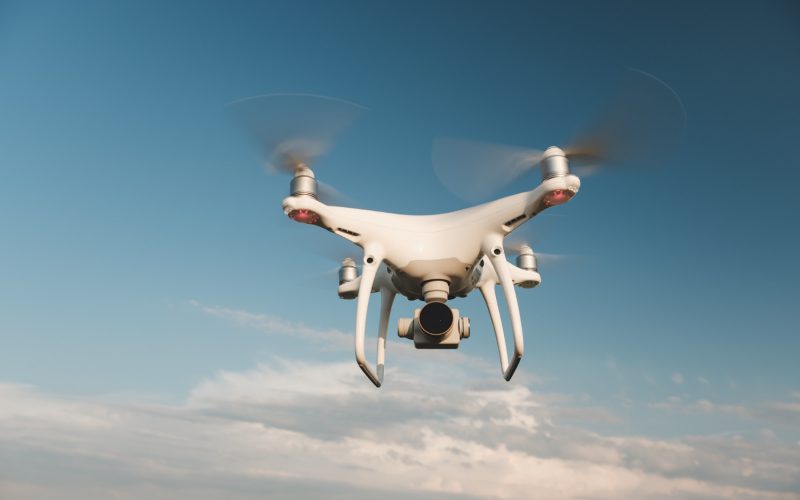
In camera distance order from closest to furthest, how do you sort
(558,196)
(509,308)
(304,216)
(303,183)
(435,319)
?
(558,196) < (509,308) < (435,319) < (304,216) < (303,183)

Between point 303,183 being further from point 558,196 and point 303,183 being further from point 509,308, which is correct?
point 558,196

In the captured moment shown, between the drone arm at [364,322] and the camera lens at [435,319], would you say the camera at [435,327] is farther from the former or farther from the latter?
the drone arm at [364,322]


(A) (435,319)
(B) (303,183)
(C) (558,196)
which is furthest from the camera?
(B) (303,183)

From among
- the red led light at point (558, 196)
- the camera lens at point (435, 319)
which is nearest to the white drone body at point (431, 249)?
the camera lens at point (435, 319)

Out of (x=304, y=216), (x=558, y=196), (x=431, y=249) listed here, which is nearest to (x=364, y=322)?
(x=431, y=249)

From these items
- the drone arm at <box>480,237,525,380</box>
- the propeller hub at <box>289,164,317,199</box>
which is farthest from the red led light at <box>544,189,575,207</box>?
the propeller hub at <box>289,164,317,199</box>

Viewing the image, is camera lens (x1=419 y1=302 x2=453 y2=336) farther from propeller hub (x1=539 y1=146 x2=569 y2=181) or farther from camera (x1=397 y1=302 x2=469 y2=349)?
propeller hub (x1=539 y1=146 x2=569 y2=181)

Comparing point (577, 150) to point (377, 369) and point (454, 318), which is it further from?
point (377, 369)
